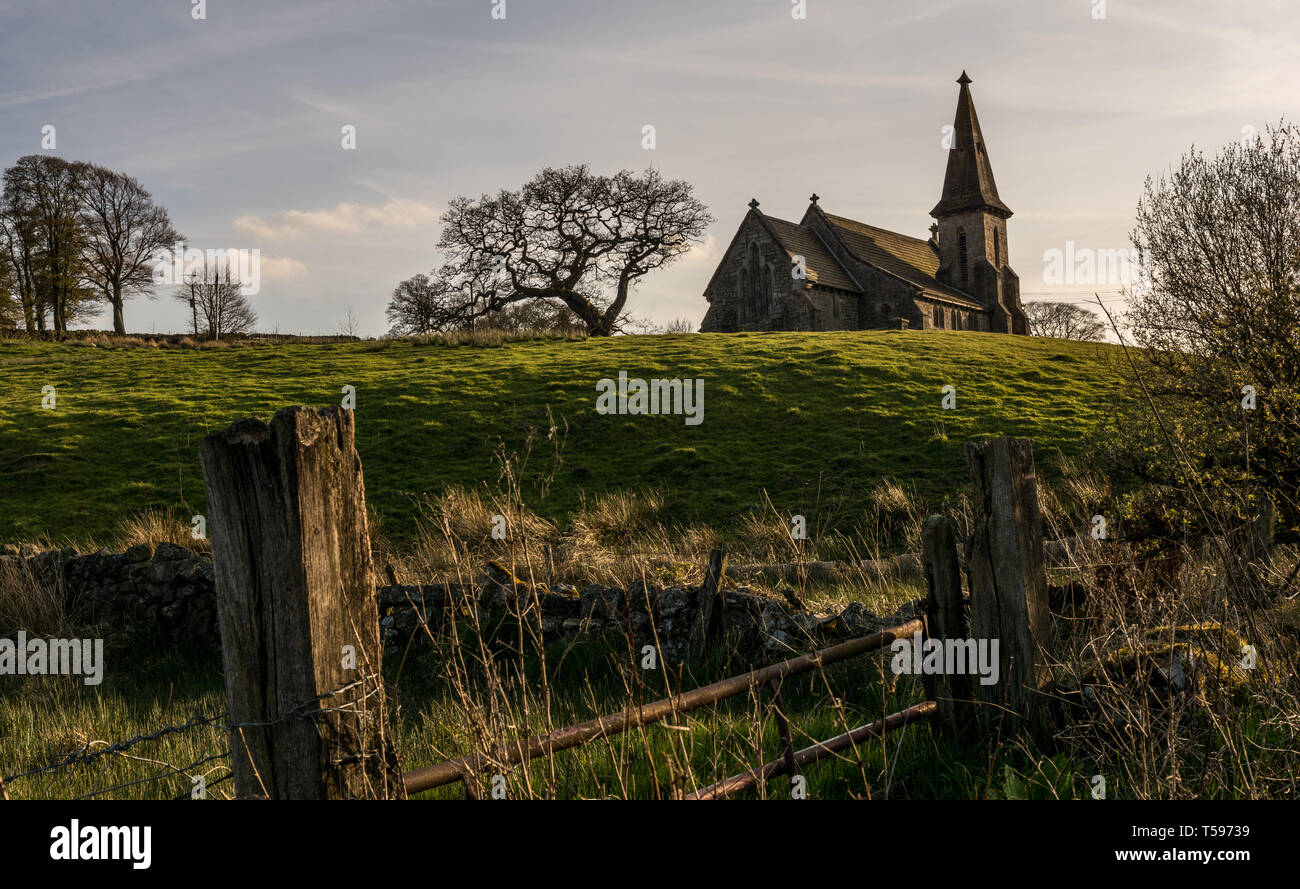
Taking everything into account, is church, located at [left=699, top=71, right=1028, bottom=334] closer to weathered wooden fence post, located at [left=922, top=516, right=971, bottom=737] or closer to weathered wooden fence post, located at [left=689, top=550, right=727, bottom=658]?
weathered wooden fence post, located at [left=689, top=550, right=727, bottom=658]

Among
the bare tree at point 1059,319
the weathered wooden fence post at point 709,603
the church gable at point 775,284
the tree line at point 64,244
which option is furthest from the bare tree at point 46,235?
the bare tree at point 1059,319

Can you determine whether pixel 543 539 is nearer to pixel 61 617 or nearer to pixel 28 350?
pixel 61 617

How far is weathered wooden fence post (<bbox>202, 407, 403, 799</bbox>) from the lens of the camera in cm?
217

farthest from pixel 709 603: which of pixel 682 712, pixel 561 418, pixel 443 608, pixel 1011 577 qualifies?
pixel 561 418

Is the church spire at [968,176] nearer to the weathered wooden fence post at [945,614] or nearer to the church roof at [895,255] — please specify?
the church roof at [895,255]

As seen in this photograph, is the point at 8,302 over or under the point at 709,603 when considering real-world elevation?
over

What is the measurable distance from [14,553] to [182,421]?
13.7 meters

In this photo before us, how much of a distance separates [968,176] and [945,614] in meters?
62.8

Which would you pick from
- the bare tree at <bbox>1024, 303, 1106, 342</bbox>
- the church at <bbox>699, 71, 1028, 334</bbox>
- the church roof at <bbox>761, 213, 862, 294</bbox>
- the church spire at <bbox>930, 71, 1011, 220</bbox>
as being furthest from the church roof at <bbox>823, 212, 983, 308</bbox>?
the bare tree at <bbox>1024, 303, 1106, 342</bbox>

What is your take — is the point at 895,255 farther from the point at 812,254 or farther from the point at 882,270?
the point at 812,254

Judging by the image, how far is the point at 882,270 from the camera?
53.3 m

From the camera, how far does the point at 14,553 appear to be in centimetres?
973

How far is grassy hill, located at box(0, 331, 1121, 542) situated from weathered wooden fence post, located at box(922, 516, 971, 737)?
25.8 feet
